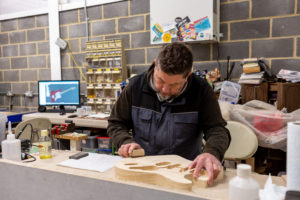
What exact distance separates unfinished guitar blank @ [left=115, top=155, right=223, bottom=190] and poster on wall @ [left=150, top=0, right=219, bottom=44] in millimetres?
2024

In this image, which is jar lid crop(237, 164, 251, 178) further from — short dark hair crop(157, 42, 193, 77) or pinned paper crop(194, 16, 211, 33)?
pinned paper crop(194, 16, 211, 33)

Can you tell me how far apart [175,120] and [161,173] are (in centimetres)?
58

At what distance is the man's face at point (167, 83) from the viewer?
1267 millimetres

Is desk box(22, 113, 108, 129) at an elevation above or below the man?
below

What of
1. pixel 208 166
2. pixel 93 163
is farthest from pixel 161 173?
pixel 93 163

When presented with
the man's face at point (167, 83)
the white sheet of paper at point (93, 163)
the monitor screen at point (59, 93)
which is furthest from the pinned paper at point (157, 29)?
the white sheet of paper at point (93, 163)

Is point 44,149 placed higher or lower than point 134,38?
lower

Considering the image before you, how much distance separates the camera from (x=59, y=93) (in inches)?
145

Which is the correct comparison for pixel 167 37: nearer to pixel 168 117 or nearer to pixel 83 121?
pixel 83 121

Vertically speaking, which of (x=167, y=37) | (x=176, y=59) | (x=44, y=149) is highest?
(x=167, y=37)

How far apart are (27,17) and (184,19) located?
275 centimetres

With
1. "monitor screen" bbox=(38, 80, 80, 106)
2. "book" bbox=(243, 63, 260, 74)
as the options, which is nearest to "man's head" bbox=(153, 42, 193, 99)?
"book" bbox=(243, 63, 260, 74)

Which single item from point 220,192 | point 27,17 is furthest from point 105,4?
point 220,192

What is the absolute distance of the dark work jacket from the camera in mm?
1494
